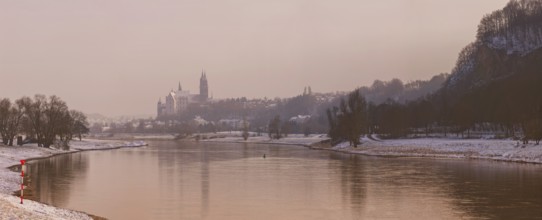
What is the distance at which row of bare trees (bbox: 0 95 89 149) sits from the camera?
103688 millimetres

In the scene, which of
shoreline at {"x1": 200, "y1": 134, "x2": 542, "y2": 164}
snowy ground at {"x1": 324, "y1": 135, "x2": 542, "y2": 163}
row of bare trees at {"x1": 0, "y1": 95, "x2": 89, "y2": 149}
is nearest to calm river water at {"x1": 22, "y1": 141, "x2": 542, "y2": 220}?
shoreline at {"x1": 200, "y1": 134, "x2": 542, "y2": 164}

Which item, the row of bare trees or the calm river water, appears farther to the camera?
the row of bare trees

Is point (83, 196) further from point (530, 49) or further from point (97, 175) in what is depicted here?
point (530, 49)

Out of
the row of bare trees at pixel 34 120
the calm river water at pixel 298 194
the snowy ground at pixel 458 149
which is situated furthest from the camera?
the row of bare trees at pixel 34 120

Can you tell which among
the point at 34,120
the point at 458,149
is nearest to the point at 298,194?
the point at 458,149

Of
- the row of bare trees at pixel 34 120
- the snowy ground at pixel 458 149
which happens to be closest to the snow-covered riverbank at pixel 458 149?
the snowy ground at pixel 458 149

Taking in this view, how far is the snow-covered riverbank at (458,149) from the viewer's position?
77.1 metres

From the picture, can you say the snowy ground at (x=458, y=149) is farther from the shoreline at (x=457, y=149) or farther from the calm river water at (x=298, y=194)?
the calm river water at (x=298, y=194)

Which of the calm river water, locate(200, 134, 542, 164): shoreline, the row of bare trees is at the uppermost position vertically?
the row of bare trees

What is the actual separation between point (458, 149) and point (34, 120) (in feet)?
258

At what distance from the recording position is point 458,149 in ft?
307

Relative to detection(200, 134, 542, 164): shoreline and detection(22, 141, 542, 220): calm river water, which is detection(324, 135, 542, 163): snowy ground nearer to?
detection(200, 134, 542, 164): shoreline

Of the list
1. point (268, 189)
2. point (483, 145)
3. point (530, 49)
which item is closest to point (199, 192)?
point (268, 189)

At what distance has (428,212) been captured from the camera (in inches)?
1254
